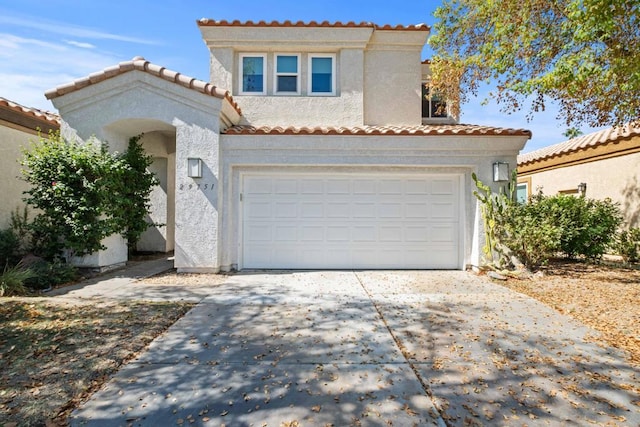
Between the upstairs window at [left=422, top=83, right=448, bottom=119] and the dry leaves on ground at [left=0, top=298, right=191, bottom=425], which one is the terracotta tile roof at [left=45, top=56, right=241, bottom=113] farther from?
the upstairs window at [left=422, top=83, right=448, bottom=119]

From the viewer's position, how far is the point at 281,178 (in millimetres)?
9164

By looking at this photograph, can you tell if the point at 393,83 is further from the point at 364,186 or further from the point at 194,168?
the point at 194,168

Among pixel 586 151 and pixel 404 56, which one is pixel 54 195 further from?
pixel 586 151

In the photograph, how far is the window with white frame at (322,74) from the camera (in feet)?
35.7

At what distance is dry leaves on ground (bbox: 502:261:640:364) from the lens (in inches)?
187

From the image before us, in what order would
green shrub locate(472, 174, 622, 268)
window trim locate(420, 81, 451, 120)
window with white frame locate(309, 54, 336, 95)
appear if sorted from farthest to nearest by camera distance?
window trim locate(420, 81, 451, 120)
window with white frame locate(309, 54, 336, 95)
green shrub locate(472, 174, 622, 268)

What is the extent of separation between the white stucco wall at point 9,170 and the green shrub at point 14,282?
9.71 feet

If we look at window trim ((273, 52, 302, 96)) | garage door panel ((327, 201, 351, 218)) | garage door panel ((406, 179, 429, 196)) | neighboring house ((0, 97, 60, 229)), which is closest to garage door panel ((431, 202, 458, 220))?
garage door panel ((406, 179, 429, 196))

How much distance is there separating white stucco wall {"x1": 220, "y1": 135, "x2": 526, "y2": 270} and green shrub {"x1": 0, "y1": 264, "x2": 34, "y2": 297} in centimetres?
389

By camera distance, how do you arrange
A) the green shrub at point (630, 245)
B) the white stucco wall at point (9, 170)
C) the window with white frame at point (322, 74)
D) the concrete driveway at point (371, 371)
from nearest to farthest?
the concrete driveway at point (371, 371) → the white stucco wall at point (9, 170) → the green shrub at point (630, 245) → the window with white frame at point (322, 74)

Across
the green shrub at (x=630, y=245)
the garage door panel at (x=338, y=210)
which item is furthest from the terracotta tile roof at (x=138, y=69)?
the green shrub at (x=630, y=245)

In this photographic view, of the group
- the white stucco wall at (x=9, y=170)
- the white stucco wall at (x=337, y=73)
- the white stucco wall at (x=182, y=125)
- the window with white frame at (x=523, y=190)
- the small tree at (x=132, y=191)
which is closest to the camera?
the white stucco wall at (x=182, y=125)

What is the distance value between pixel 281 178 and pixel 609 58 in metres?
7.58

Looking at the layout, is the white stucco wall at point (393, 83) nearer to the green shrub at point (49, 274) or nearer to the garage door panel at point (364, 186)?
the garage door panel at point (364, 186)
